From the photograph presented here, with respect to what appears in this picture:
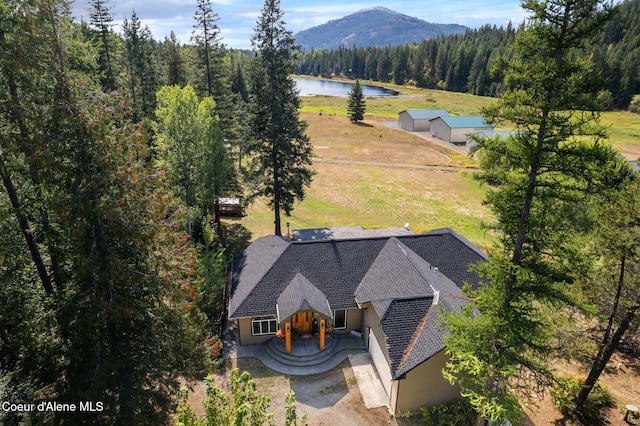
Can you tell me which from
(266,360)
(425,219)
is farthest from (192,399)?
(425,219)

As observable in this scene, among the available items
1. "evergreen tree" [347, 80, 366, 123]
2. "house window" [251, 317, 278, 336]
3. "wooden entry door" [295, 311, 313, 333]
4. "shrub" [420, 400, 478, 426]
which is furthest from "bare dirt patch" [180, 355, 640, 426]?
"evergreen tree" [347, 80, 366, 123]

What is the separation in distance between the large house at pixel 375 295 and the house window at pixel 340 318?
0.06m

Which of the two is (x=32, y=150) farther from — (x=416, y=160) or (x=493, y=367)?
(x=416, y=160)

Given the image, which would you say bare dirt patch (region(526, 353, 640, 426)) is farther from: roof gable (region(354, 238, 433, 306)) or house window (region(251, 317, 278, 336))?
house window (region(251, 317, 278, 336))

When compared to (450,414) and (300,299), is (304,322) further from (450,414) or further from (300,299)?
(450,414)

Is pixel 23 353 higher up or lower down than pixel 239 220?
higher up

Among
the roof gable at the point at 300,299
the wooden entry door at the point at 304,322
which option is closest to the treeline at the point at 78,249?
the roof gable at the point at 300,299

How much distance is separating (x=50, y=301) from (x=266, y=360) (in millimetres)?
11434

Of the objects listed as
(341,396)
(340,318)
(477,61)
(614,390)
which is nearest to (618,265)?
(614,390)

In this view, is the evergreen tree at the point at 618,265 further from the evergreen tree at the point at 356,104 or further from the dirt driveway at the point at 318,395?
the evergreen tree at the point at 356,104

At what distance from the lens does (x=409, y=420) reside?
17.4 m

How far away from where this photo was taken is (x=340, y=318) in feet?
73.6

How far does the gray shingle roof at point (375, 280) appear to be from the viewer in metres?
18.5

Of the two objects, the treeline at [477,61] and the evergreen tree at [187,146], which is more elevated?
the treeline at [477,61]
